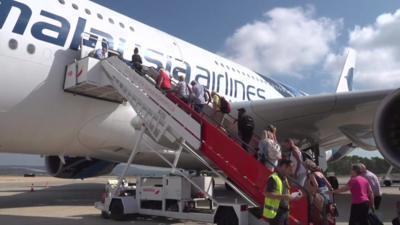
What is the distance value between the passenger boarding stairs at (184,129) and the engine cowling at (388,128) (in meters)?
2.82

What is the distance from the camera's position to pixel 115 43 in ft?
27.6

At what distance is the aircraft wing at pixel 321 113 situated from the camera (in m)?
9.02

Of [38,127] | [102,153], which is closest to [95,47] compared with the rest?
[38,127]

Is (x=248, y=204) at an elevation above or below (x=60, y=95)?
below

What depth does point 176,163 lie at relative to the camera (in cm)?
691

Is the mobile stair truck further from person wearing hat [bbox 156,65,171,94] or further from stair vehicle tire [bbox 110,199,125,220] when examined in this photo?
person wearing hat [bbox 156,65,171,94]

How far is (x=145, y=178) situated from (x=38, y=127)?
1933mm

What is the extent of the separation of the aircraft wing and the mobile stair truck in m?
3.02

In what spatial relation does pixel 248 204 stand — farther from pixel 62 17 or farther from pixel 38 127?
pixel 62 17

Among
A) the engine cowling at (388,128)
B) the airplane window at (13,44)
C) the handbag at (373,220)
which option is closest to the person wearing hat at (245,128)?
the engine cowling at (388,128)

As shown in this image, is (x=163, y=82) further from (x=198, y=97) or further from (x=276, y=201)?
(x=276, y=201)

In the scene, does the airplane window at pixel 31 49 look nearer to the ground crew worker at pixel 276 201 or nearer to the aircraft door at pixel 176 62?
the aircraft door at pixel 176 62

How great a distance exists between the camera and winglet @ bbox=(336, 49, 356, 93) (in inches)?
762

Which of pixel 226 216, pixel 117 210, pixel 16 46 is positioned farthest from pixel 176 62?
pixel 226 216
